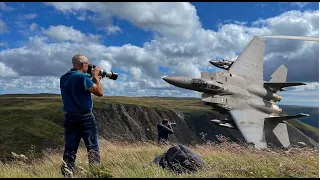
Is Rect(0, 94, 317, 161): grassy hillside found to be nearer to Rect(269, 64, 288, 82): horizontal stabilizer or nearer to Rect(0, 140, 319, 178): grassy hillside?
Rect(269, 64, 288, 82): horizontal stabilizer

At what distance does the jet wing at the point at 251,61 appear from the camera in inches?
851

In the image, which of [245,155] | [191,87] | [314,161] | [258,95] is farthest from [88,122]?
[258,95]

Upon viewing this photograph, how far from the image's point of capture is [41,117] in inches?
5241

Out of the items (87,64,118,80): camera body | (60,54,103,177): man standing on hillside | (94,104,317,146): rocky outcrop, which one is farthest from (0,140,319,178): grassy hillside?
(94,104,317,146): rocky outcrop

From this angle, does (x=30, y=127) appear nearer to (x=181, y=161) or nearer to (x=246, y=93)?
(x=246, y=93)

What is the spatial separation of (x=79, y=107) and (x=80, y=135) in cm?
70

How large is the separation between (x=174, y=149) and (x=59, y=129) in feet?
389

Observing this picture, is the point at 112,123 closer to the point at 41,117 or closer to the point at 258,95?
the point at 41,117

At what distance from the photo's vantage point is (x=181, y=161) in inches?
307

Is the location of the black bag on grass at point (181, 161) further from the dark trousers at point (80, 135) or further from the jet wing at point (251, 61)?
the jet wing at point (251, 61)

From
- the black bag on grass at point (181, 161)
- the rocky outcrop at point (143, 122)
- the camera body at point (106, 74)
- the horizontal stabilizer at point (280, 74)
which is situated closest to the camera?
the black bag on grass at point (181, 161)

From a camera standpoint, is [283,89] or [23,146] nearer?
[283,89]

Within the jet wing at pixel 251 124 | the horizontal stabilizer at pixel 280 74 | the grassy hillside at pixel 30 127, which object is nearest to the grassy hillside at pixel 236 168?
the jet wing at pixel 251 124

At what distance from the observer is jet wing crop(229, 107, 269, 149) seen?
2092cm
